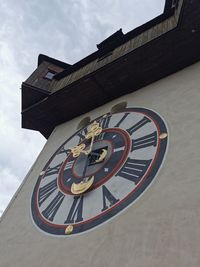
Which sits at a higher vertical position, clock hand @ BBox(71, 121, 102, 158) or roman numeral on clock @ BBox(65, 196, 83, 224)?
clock hand @ BBox(71, 121, 102, 158)

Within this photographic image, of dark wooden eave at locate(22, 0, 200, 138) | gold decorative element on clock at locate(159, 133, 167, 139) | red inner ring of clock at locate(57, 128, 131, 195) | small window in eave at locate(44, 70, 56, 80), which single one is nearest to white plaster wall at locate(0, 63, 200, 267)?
gold decorative element on clock at locate(159, 133, 167, 139)

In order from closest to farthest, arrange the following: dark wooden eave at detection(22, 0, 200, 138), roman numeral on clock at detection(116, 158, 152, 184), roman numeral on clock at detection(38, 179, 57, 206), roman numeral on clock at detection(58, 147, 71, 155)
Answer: roman numeral on clock at detection(116, 158, 152, 184), roman numeral on clock at detection(38, 179, 57, 206), dark wooden eave at detection(22, 0, 200, 138), roman numeral on clock at detection(58, 147, 71, 155)

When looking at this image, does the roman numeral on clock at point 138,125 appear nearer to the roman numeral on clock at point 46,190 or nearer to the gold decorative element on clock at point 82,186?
the gold decorative element on clock at point 82,186

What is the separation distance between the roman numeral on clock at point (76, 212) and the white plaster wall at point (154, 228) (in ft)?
0.89

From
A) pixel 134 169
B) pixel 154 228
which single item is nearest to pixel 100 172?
pixel 134 169

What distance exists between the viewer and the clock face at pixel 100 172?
352 centimetres

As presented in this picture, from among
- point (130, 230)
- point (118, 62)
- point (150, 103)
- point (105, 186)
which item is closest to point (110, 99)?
point (118, 62)

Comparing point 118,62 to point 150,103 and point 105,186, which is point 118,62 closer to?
point 150,103

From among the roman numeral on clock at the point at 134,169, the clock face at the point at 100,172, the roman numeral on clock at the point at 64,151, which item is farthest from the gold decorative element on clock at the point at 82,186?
the roman numeral on clock at the point at 64,151

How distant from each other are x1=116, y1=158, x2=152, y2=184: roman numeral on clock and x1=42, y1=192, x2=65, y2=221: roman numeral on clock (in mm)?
862

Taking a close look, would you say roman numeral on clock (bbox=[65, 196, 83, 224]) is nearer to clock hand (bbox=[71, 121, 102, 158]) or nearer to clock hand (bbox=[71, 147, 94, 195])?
clock hand (bbox=[71, 147, 94, 195])

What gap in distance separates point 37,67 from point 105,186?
443 centimetres

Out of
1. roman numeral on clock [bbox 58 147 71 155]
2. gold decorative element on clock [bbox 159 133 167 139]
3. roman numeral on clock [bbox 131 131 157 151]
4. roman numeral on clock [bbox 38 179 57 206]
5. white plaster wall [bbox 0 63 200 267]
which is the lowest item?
white plaster wall [bbox 0 63 200 267]

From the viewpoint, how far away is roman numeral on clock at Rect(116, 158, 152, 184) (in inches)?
142
